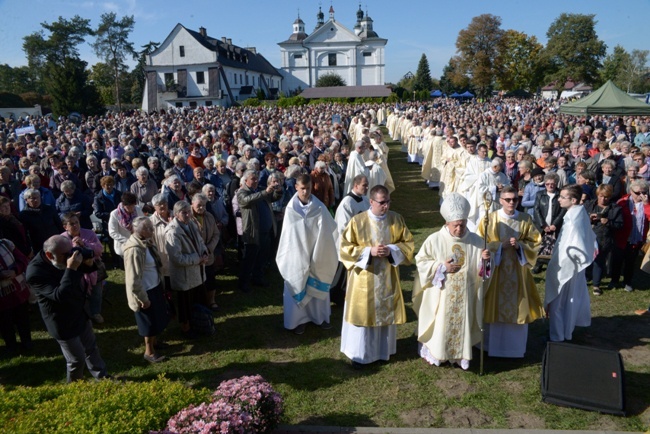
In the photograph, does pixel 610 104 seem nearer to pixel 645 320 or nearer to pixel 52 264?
pixel 645 320

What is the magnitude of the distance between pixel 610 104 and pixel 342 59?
68898mm

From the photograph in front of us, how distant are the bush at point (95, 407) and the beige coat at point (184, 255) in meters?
1.97

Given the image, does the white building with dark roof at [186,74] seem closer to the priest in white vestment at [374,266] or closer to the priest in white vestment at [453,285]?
the priest in white vestment at [374,266]

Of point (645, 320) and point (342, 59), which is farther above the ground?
point (342, 59)

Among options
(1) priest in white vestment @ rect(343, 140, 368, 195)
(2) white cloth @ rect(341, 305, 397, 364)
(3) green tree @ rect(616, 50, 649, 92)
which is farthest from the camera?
(3) green tree @ rect(616, 50, 649, 92)

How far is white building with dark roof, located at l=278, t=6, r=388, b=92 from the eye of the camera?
261 feet

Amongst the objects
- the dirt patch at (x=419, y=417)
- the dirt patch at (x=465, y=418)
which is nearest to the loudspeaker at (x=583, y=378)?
the dirt patch at (x=465, y=418)

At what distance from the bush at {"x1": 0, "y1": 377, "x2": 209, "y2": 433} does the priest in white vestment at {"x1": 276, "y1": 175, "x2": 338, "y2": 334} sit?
2.33m

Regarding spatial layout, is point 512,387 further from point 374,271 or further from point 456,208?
point 456,208

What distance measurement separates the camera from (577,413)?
4.52 metres

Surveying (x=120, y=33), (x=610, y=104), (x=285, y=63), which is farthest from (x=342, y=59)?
(x=610, y=104)

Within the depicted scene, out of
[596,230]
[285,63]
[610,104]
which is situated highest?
[285,63]

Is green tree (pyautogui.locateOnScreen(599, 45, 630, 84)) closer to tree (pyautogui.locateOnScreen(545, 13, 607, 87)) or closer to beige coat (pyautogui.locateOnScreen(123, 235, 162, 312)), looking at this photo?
tree (pyautogui.locateOnScreen(545, 13, 607, 87))

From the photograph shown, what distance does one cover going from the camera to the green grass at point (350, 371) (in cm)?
455
